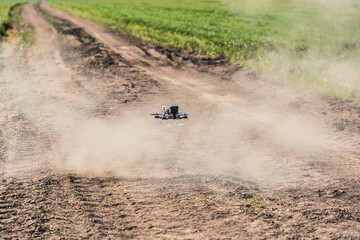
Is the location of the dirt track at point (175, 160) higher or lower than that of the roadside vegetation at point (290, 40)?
lower

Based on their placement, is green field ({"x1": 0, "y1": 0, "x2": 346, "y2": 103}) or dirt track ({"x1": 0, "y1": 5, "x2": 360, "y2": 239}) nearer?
dirt track ({"x1": 0, "y1": 5, "x2": 360, "y2": 239})

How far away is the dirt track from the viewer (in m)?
5.38

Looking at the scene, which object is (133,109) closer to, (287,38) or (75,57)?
(75,57)

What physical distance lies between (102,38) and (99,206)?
61.9 feet

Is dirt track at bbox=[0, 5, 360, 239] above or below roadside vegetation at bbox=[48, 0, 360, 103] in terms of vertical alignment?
below

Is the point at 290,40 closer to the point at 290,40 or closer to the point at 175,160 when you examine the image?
the point at 290,40

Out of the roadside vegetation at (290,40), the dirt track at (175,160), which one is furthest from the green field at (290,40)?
the dirt track at (175,160)

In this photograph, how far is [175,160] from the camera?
7.36 m

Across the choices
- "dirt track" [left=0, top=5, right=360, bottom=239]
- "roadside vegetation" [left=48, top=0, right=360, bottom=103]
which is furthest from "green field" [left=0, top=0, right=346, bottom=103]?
"dirt track" [left=0, top=5, right=360, bottom=239]

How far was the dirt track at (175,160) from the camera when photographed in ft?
17.6

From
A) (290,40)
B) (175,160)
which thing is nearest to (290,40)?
(290,40)

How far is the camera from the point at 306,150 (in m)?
7.75

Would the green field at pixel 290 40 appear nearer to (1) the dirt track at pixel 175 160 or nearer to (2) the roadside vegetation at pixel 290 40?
(2) the roadside vegetation at pixel 290 40

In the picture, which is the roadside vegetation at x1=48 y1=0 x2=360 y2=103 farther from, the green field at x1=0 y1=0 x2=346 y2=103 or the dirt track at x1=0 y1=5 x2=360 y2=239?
the dirt track at x1=0 y1=5 x2=360 y2=239
